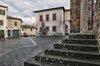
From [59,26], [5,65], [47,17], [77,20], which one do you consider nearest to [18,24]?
[47,17]

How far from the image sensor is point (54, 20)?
31656mm

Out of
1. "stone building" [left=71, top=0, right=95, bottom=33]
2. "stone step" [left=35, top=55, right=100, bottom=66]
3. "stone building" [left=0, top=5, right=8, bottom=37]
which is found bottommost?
"stone step" [left=35, top=55, right=100, bottom=66]

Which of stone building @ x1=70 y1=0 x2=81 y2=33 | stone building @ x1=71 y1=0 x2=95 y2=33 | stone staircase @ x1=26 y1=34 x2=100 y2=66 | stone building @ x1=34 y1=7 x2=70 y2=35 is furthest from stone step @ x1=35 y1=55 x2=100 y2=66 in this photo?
stone building @ x1=34 y1=7 x2=70 y2=35

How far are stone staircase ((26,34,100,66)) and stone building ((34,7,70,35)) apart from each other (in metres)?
24.9

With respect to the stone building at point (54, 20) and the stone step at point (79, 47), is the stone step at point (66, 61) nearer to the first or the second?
the stone step at point (79, 47)

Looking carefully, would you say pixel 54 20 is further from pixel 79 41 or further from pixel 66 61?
pixel 66 61

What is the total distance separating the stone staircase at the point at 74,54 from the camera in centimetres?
420

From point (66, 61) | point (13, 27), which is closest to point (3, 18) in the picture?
point (13, 27)

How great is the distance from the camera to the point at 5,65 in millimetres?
5246

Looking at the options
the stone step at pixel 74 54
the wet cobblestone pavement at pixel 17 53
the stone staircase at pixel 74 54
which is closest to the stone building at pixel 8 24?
the wet cobblestone pavement at pixel 17 53

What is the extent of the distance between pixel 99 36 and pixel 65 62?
4.89 feet

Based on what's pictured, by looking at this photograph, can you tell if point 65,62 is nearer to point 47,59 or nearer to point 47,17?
point 47,59

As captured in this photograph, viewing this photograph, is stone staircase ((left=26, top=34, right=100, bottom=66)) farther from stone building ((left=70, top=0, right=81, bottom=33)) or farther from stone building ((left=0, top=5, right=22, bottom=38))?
stone building ((left=0, top=5, right=22, bottom=38))

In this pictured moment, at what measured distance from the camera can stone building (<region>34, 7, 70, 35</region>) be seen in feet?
102
